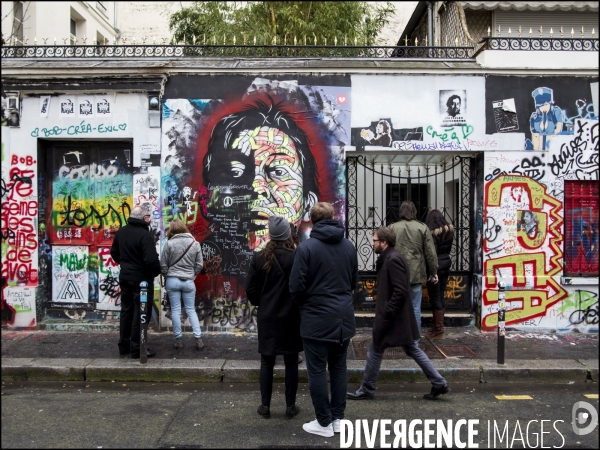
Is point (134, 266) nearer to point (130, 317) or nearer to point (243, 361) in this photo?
point (130, 317)

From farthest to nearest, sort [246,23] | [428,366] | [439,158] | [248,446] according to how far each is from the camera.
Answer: [246,23], [439,158], [428,366], [248,446]

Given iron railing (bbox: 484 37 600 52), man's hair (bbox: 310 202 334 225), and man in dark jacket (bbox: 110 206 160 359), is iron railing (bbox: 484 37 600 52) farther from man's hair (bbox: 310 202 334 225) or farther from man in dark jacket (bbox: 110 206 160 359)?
man in dark jacket (bbox: 110 206 160 359)

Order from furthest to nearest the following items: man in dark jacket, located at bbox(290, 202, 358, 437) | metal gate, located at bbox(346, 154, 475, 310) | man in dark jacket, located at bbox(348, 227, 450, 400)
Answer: metal gate, located at bbox(346, 154, 475, 310) < man in dark jacket, located at bbox(348, 227, 450, 400) < man in dark jacket, located at bbox(290, 202, 358, 437)

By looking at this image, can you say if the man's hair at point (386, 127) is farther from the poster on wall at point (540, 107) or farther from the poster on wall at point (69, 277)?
the poster on wall at point (69, 277)

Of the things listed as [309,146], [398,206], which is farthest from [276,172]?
[398,206]

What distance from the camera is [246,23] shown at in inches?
614

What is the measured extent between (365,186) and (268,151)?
1646mm

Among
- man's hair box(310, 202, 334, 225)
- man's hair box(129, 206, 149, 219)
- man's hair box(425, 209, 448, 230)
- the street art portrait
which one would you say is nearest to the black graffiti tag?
man's hair box(425, 209, 448, 230)

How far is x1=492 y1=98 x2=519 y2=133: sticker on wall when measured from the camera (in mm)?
8531

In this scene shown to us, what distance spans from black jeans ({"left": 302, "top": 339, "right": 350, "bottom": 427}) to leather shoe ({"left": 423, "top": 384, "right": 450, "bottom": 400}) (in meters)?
1.25

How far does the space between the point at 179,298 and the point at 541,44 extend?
6.66 metres

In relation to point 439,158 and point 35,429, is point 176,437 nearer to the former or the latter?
point 35,429

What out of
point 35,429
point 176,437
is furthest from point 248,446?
point 35,429

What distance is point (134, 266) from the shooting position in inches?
276
